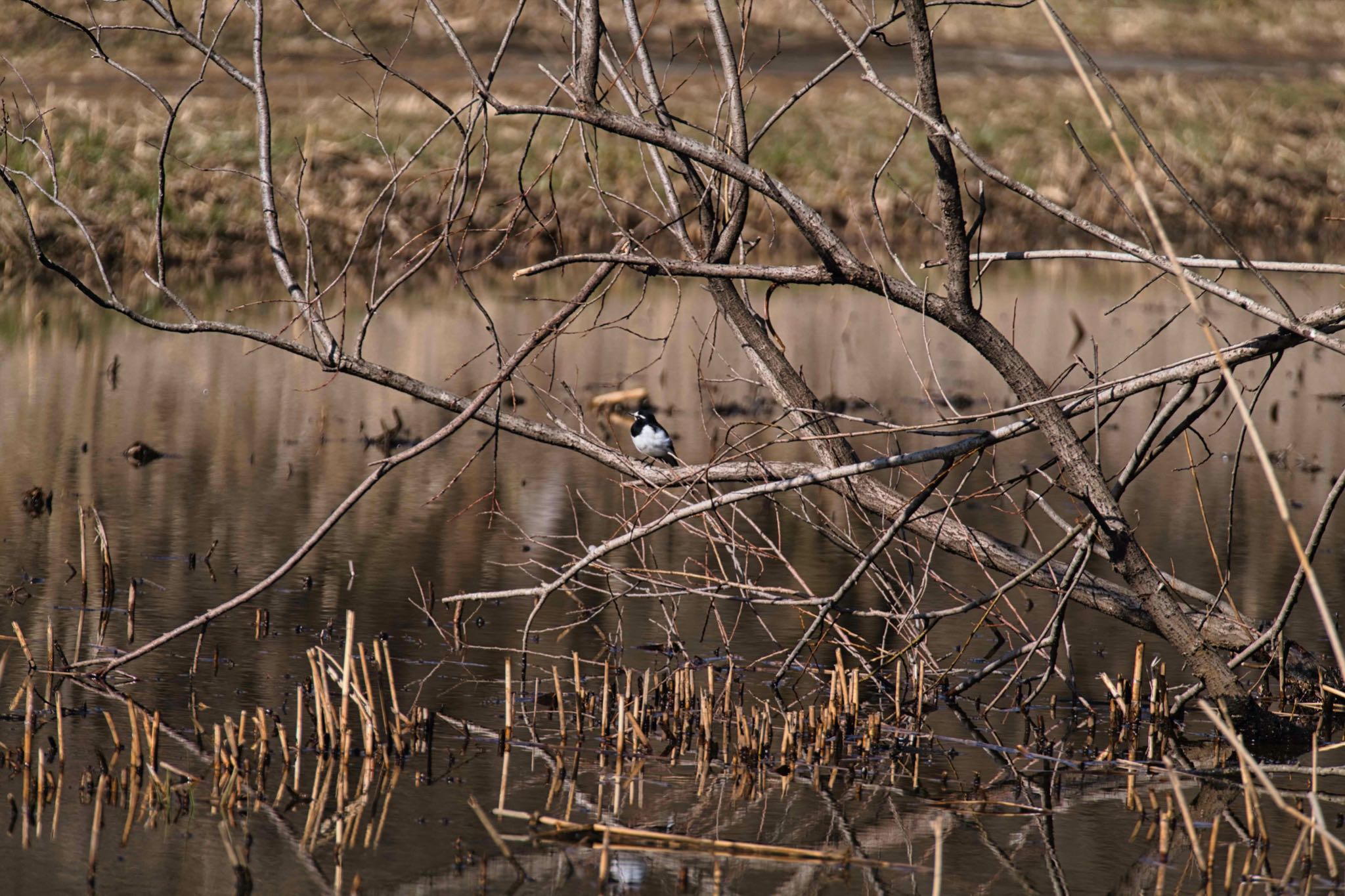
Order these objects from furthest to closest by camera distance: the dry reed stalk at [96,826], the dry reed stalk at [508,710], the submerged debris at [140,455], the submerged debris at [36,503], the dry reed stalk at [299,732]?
the submerged debris at [140,455]
the submerged debris at [36,503]
the dry reed stalk at [508,710]
the dry reed stalk at [299,732]
the dry reed stalk at [96,826]

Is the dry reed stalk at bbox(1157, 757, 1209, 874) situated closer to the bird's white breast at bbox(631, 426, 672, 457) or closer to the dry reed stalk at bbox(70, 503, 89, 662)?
the bird's white breast at bbox(631, 426, 672, 457)

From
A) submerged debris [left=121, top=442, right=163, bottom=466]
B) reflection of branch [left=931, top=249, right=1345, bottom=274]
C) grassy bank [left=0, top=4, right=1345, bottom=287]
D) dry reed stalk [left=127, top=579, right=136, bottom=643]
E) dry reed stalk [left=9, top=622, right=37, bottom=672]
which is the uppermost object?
grassy bank [left=0, top=4, right=1345, bottom=287]

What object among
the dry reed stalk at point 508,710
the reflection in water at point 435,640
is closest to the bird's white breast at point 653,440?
the reflection in water at point 435,640

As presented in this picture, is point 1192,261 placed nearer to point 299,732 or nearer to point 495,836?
point 495,836

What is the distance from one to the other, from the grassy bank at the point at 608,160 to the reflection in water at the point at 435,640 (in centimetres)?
485

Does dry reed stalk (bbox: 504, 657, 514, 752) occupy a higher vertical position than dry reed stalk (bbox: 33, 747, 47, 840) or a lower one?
higher

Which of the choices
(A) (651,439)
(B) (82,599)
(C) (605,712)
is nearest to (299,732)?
(C) (605,712)

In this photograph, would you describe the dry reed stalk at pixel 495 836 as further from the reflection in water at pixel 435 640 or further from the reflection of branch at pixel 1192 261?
the reflection of branch at pixel 1192 261

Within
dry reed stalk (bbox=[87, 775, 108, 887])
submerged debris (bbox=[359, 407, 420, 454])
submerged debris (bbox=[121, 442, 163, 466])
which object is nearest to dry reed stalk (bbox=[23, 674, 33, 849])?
dry reed stalk (bbox=[87, 775, 108, 887])

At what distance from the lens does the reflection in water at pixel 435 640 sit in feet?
15.0

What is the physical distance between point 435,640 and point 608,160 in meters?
15.2

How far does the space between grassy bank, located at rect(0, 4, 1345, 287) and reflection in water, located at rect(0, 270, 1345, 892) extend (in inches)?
191

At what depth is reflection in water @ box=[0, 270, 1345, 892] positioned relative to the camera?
458 centimetres

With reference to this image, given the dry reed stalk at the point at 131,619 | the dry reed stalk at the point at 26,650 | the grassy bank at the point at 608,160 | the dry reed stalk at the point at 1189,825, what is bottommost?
the dry reed stalk at the point at 1189,825
